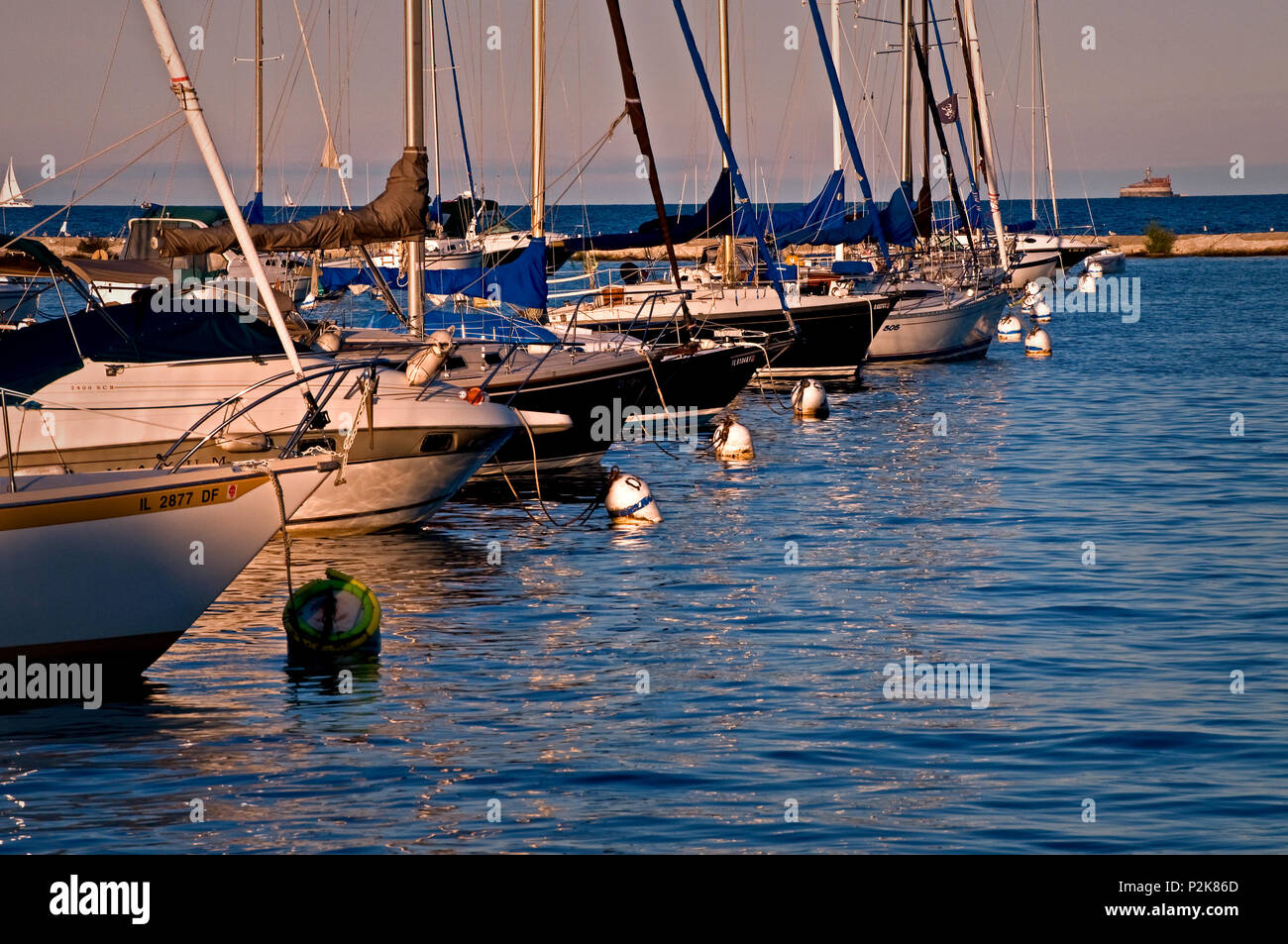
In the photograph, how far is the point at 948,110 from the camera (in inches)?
1656

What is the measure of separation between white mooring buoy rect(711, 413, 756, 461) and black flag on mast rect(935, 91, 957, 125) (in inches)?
835

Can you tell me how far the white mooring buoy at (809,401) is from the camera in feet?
93.2

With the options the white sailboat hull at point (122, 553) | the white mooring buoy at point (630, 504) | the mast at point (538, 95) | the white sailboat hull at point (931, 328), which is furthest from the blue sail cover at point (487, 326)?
the white sailboat hull at point (931, 328)

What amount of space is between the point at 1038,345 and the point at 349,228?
26084 millimetres

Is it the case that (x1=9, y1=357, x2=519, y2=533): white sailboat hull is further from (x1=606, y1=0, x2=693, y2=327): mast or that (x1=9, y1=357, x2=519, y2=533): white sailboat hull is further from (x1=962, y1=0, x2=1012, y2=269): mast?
(x1=962, y1=0, x2=1012, y2=269): mast

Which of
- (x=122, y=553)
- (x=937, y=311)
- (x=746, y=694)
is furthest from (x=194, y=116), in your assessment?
(x=937, y=311)

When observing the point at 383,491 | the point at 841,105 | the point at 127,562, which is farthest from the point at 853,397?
the point at 127,562

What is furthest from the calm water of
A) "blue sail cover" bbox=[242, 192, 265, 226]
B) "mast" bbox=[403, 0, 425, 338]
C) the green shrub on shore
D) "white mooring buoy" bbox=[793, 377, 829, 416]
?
the green shrub on shore

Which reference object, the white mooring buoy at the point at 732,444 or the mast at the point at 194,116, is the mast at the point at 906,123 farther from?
the mast at the point at 194,116

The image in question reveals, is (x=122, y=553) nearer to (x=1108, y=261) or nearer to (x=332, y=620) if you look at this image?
(x=332, y=620)

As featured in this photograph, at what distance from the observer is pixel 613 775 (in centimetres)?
915

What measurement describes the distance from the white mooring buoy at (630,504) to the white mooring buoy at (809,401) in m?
10.5

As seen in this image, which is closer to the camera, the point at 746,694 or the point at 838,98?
the point at 746,694
